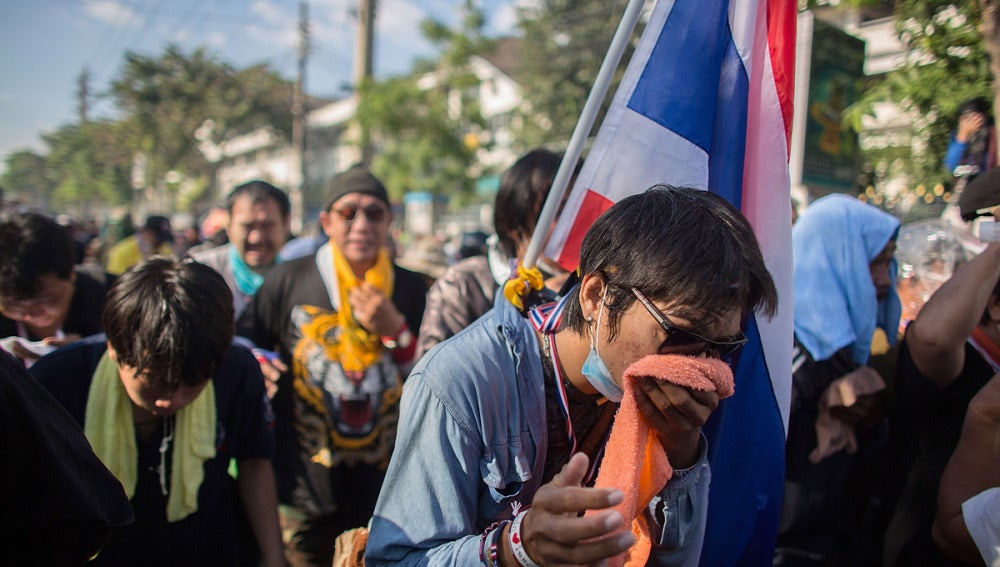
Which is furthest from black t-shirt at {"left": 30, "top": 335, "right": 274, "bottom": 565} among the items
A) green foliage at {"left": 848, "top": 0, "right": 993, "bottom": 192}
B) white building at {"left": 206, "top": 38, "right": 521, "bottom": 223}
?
white building at {"left": 206, "top": 38, "right": 521, "bottom": 223}

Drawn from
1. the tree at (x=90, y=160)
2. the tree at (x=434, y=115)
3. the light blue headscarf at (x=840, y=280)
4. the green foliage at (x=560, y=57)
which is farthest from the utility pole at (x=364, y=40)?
the tree at (x=90, y=160)

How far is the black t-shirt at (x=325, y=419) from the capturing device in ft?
9.09

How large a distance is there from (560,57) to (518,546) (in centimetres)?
1884

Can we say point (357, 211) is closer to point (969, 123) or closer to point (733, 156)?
point (733, 156)

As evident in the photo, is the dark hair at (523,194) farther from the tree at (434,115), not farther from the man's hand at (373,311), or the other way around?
the tree at (434,115)

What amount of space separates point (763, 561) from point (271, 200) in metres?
3.14

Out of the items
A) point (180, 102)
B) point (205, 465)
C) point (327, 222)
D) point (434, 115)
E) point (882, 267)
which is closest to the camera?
point (205, 465)

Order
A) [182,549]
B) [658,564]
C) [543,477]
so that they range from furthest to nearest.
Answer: [182,549] < [658,564] < [543,477]

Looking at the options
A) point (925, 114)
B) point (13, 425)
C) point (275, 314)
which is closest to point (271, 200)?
point (275, 314)

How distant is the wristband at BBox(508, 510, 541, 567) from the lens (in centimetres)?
116

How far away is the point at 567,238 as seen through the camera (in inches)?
80.4

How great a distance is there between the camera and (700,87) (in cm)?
195

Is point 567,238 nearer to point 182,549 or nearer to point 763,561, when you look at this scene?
point 763,561

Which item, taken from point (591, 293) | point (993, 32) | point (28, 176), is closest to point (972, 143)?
point (993, 32)
